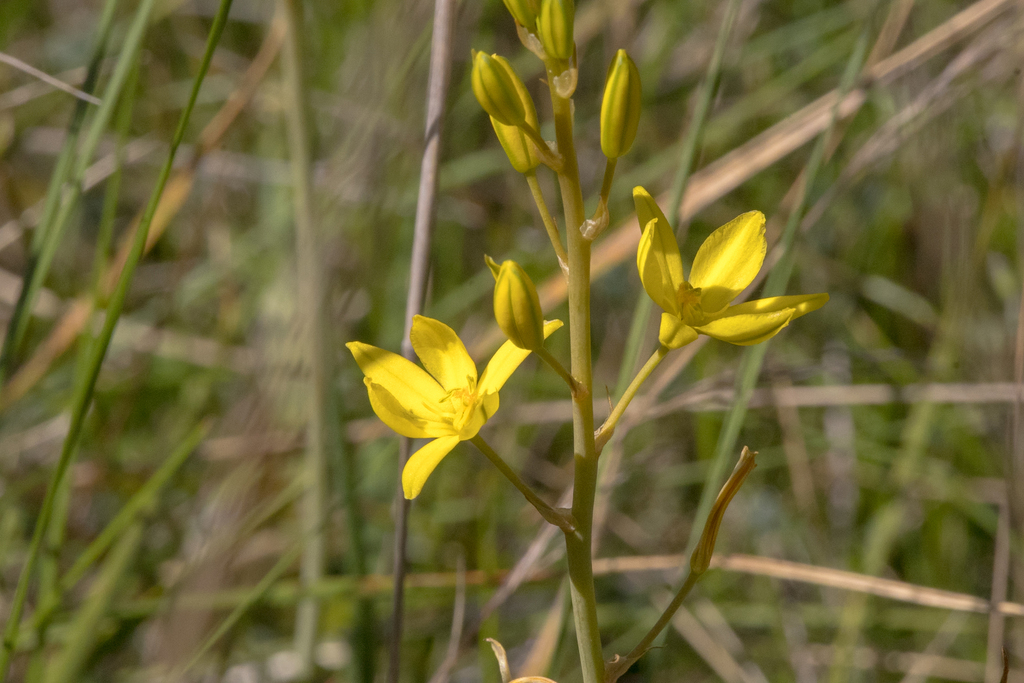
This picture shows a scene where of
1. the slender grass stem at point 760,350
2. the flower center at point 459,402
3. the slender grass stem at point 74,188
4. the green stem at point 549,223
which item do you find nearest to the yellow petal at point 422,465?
the flower center at point 459,402

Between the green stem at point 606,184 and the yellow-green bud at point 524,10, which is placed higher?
the yellow-green bud at point 524,10

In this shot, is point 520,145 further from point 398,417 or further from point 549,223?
point 398,417

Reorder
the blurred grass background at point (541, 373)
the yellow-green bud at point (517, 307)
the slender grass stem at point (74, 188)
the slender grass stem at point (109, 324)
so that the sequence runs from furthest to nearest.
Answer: the blurred grass background at point (541, 373) < the slender grass stem at point (74, 188) < the slender grass stem at point (109, 324) < the yellow-green bud at point (517, 307)

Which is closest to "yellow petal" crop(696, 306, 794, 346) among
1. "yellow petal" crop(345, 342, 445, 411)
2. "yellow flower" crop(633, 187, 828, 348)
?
"yellow flower" crop(633, 187, 828, 348)

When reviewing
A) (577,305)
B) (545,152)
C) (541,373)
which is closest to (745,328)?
(577,305)

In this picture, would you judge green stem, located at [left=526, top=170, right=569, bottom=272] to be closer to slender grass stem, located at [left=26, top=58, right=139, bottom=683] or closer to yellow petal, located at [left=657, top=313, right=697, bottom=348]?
yellow petal, located at [left=657, top=313, right=697, bottom=348]

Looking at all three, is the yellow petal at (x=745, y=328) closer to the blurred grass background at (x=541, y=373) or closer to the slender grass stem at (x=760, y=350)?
the slender grass stem at (x=760, y=350)

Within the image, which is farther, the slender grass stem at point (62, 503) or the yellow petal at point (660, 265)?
the slender grass stem at point (62, 503)
